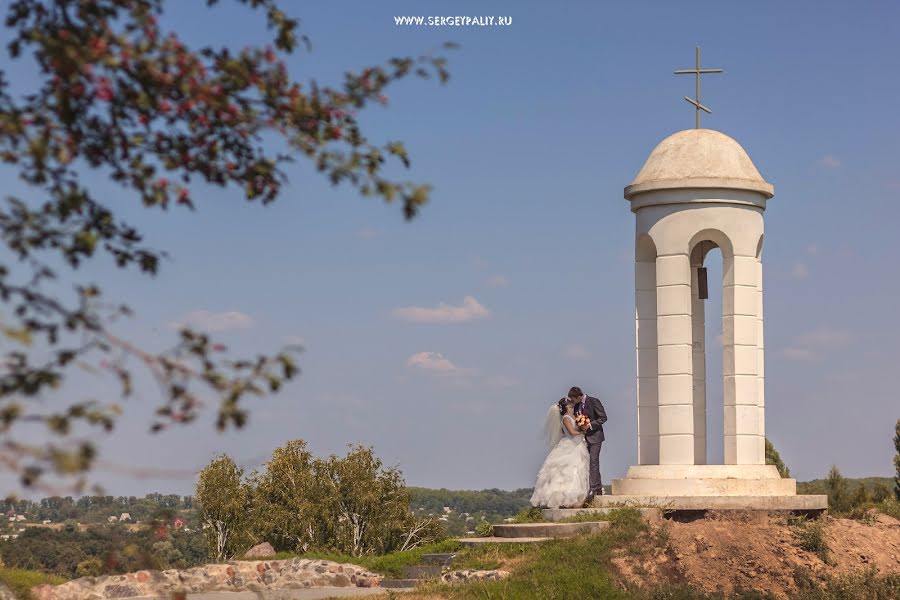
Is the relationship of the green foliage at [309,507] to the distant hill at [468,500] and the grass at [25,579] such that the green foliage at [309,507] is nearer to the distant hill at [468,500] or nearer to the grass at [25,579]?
the grass at [25,579]

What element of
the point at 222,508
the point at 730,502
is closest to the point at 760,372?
the point at 730,502

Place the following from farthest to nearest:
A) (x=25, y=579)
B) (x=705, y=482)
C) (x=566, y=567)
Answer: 1. (x=25, y=579)
2. (x=705, y=482)
3. (x=566, y=567)

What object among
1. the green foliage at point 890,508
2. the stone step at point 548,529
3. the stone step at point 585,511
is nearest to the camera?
the stone step at point 548,529

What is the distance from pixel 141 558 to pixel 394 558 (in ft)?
47.7

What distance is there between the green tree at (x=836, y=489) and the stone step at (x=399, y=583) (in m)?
8.15

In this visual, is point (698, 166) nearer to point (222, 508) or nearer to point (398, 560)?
point (398, 560)

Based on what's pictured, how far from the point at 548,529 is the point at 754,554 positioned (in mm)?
2827

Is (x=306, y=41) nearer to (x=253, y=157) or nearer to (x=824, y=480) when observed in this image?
(x=253, y=157)

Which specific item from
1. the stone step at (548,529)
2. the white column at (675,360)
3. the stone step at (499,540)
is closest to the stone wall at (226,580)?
the stone step at (499,540)

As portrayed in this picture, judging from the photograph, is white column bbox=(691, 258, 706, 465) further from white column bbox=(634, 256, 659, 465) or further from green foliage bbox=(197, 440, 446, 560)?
green foliage bbox=(197, 440, 446, 560)

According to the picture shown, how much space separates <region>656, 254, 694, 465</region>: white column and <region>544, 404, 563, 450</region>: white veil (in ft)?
5.05

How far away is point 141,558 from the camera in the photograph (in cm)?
608

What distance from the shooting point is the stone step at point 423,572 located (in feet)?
59.8

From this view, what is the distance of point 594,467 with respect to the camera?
63.0 feet
